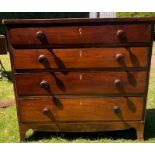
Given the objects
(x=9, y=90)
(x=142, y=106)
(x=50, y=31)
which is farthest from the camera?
(x=9, y=90)

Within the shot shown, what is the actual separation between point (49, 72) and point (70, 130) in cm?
67

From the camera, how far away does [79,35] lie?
10.4 feet

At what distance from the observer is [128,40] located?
3170 millimetres

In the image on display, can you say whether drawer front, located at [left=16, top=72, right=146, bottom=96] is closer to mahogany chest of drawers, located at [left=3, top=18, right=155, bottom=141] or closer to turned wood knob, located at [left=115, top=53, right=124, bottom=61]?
mahogany chest of drawers, located at [left=3, top=18, right=155, bottom=141]

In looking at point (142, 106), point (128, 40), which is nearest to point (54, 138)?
point (142, 106)

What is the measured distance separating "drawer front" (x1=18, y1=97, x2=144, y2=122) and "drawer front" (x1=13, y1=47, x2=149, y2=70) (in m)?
0.36

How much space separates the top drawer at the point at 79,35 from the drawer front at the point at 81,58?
62 millimetres

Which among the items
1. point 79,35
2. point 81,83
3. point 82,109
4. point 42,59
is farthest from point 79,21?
point 82,109

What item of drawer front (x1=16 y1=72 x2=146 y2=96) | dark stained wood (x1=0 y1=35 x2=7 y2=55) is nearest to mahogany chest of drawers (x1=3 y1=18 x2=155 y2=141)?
drawer front (x1=16 y1=72 x2=146 y2=96)

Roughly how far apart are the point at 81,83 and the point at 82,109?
28 centimetres

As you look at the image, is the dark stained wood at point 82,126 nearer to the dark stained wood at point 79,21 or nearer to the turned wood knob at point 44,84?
the turned wood knob at point 44,84

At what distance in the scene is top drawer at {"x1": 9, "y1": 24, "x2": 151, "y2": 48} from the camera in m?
3.13

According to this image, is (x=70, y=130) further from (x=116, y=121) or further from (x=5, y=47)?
(x=5, y=47)

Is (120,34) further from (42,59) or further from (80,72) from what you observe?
(42,59)
